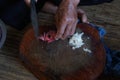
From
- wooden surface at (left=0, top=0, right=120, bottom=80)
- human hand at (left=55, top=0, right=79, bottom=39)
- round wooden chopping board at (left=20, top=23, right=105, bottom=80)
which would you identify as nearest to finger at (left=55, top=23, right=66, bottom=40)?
human hand at (left=55, top=0, right=79, bottom=39)

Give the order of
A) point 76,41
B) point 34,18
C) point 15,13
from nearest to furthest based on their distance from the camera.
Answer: point 34,18 < point 76,41 < point 15,13

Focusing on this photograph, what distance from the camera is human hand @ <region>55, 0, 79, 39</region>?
0.99m

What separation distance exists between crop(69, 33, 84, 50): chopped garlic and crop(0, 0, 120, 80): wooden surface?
0.80 ft

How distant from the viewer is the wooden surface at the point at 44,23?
115cm

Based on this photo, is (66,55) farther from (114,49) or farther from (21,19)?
(21,19)

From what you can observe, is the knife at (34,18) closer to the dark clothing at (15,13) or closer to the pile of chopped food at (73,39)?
the pile of chopped food at (73,39)

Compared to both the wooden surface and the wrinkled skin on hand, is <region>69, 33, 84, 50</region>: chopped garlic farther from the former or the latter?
the wooden surface

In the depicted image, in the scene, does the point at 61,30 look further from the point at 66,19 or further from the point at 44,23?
the point at 44,23

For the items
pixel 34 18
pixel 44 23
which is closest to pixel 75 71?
pixel 34 18

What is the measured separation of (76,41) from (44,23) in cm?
36

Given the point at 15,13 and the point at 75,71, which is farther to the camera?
the point at 15,13

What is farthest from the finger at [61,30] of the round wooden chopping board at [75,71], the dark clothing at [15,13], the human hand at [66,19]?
the dark clothing at [15,13]

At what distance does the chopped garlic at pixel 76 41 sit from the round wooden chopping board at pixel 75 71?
4cm

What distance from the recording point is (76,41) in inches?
41.0
